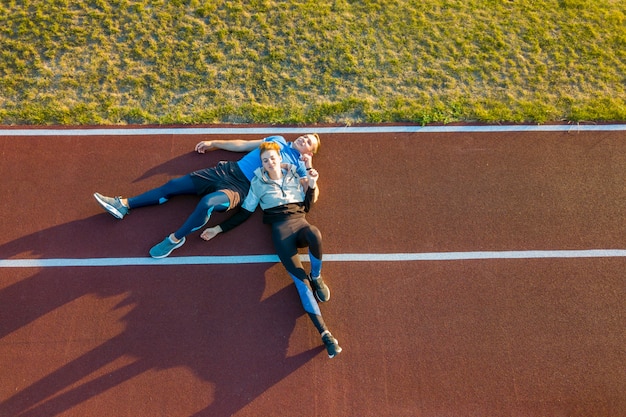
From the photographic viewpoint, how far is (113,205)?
5887 mm

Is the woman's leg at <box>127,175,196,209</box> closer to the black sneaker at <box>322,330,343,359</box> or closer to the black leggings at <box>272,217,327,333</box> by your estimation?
the black leggings at <box>272,217,327,333</box>

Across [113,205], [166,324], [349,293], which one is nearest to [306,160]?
[349,293]

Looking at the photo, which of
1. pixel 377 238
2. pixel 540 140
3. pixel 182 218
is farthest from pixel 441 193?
pixel 182 218

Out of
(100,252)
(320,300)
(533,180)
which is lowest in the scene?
(320,300)

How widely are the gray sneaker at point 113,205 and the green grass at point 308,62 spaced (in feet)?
4.97

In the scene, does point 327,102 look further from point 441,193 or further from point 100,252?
point 100,252

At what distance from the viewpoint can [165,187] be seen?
5984mm

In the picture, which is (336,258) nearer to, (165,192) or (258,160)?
(258,160)

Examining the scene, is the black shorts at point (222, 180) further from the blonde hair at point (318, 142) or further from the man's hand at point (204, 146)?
the blonde hair at point (318, 142)

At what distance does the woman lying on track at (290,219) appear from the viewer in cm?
532

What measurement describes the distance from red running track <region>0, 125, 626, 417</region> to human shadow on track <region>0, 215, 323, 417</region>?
21mm

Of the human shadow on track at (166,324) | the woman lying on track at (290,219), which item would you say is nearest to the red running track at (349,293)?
the human shadow on track at (166,324)

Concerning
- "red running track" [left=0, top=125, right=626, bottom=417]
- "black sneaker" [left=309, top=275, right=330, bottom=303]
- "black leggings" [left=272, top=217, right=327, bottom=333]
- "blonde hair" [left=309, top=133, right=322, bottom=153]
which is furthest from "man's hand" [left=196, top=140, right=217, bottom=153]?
"black sneaker" [left=309, top=275, right=330, bottom=303]

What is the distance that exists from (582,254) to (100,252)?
23.0 feet
